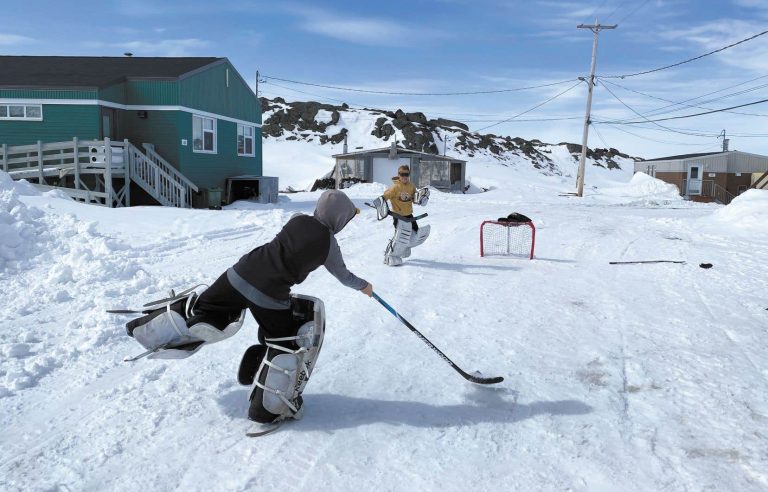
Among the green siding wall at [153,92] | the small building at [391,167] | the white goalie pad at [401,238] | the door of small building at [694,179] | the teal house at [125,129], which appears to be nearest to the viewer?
the white goalie pad at [401,238]

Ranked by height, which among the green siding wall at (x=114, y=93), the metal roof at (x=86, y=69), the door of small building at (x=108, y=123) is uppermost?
the metal roof at (x=86, y=69)

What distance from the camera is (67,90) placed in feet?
61.0

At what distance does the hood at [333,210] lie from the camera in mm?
3826

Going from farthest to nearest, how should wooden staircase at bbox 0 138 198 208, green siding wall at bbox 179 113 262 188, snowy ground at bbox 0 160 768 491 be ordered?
green siding wall at bbox 179 113 262 188 < wooden staircase at bbox 0 138 198 208 < snowy ground at bbox 0 160 768 491

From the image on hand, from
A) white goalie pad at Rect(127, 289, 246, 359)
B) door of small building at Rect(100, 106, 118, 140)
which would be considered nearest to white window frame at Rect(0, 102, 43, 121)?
door of small building at Rect(100, 106, 118, 140)

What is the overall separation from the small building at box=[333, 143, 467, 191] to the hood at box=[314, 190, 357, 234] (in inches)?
1489

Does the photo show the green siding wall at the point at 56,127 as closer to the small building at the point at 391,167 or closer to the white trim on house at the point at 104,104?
the white trim on house at the point at 104,104

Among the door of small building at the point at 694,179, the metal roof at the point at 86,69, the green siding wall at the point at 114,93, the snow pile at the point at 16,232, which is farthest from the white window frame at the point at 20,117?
the door of small building at the point at 694,179

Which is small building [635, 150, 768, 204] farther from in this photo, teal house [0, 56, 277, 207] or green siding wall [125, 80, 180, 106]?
green siding wall [125, 80, 180, 106]

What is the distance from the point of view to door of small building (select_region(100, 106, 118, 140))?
18933mm

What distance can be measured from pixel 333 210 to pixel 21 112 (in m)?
19.4

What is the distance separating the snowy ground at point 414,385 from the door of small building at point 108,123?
10.1 metres

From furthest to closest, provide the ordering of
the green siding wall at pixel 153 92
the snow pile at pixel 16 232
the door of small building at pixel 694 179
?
the door of small building at pixel 694 179 → the green siding wall at pixel 153 92 → the snow pile at pixel 16 232

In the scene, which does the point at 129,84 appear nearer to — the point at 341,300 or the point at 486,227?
the point at 486,227
